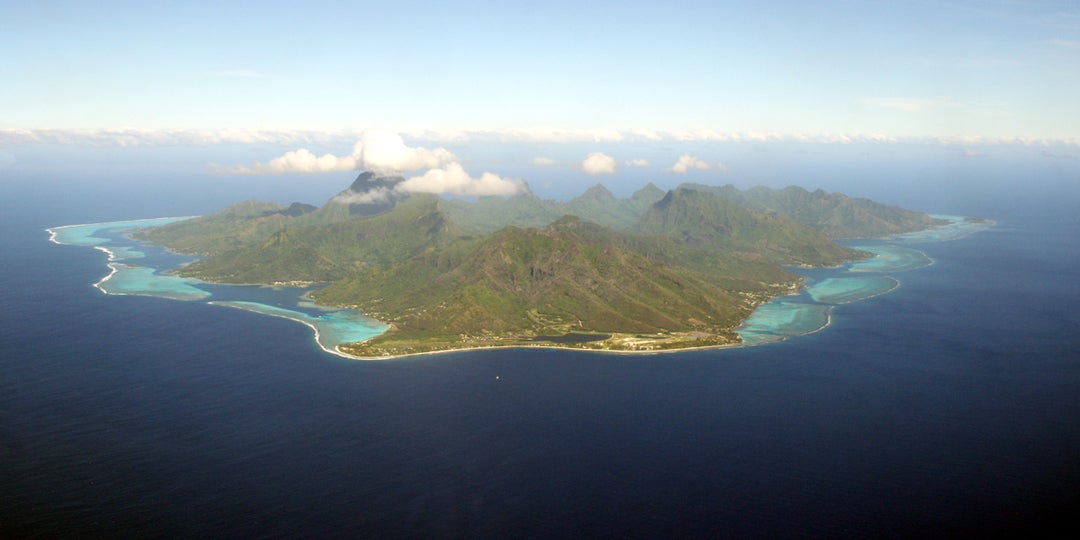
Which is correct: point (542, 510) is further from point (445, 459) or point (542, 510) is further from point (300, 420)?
point (300, 420)

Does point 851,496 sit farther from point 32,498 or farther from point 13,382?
point 13,382

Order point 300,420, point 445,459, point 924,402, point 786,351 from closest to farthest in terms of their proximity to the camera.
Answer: point 445,459
point 300,420
point 924,402
point 786,351

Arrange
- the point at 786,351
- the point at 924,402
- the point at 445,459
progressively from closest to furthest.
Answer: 1. the point at 445,459
2. the point at 924,402
3. the point at 786,351

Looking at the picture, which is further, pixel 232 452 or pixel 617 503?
pixel 232 452

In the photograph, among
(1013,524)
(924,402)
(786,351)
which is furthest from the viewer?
(786,351)

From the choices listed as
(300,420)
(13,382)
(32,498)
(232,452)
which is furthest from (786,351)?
(13,382)

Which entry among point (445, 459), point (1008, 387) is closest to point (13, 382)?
point (445, 459)
